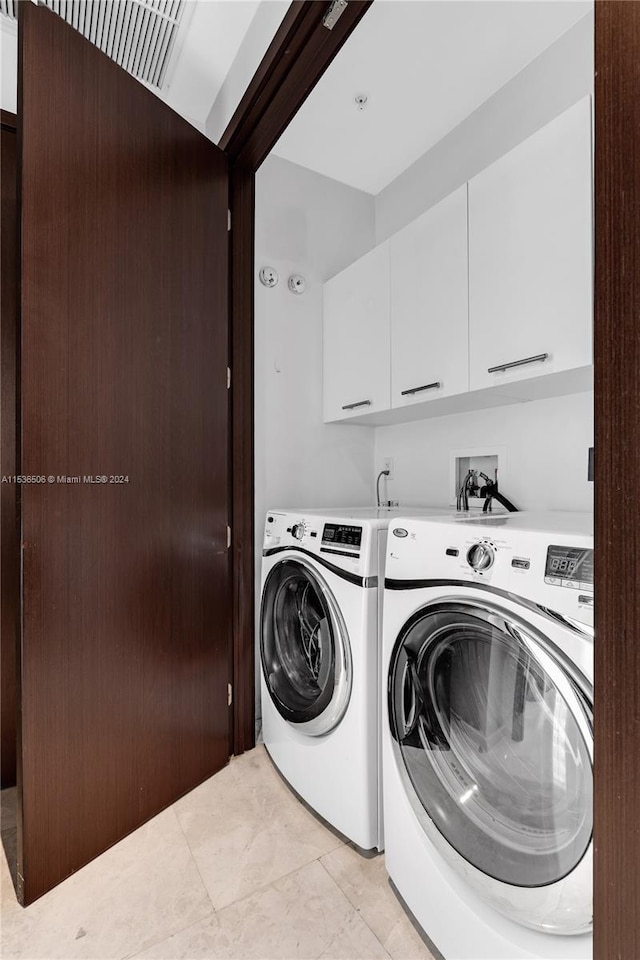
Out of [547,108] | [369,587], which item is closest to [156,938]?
[369,587]

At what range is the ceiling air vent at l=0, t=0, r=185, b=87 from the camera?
1.49 m

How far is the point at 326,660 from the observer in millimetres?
1466

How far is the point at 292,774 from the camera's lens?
1.61m

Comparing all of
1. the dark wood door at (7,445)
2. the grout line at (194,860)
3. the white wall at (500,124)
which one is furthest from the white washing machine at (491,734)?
the white wall at (500,124)

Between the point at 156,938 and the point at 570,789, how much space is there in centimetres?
102

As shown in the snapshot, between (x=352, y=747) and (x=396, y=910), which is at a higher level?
(x=352, y=747)

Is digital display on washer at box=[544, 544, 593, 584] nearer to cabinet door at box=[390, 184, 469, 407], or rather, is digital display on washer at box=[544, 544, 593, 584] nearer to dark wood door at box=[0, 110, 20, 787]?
cabinet door at box=[390, 184, 469, 407]

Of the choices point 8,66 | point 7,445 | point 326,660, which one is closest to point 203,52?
point 8,66

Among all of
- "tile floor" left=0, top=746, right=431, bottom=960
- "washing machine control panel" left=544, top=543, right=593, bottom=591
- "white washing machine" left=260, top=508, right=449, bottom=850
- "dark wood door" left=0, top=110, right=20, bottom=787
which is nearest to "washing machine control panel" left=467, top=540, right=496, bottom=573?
"washing machine control panel" left=544, top=543, right=593, bottom=591

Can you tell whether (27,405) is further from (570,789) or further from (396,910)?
(396,910)

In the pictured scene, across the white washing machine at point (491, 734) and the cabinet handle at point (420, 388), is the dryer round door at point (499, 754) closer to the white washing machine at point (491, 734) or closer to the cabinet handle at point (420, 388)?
the white washing machine at point (491, 734)

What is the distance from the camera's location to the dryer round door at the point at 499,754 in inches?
31.9

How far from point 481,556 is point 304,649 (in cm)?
89

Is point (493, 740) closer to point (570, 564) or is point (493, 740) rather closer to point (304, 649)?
point (570, 564)
